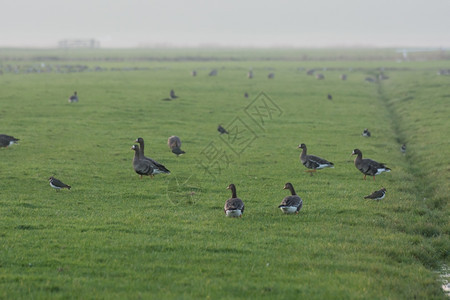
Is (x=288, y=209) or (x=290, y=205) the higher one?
(x=290, y=205)

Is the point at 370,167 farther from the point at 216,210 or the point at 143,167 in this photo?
the point at 143,167

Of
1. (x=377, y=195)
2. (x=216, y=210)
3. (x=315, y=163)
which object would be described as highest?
(x=377, y=195)

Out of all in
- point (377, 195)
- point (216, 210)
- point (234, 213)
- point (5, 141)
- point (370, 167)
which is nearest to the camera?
point (234, 213)

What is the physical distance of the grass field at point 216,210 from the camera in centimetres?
1179

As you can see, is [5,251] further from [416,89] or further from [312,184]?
[416,89]

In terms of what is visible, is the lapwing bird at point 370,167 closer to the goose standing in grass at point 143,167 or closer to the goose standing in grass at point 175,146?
the goose standing in grass at point 143,167

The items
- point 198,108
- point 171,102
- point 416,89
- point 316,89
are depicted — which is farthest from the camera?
point 316,89

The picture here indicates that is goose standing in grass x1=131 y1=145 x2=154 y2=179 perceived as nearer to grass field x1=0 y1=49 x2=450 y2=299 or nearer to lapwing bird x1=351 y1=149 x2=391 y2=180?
grass field x1=0 y1=49 x2=450 y2=299

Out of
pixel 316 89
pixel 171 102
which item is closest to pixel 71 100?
pixel 171 102

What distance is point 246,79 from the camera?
77.6 m

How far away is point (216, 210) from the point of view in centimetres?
1772

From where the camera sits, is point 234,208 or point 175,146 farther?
point 175,146

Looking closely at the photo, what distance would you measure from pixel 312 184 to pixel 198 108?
85.3 ft

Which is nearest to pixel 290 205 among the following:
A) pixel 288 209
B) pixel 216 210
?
pixel 288 209
